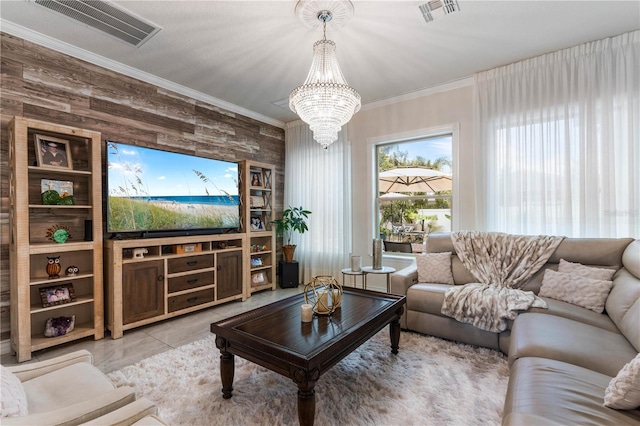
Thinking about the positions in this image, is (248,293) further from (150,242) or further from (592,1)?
(592,1)

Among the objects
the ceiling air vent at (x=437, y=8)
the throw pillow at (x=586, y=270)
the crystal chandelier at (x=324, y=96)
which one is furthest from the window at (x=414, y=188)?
the crystal chandelier at (x=324, y=96)

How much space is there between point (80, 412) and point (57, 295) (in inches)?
93.1

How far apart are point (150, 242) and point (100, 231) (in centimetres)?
45

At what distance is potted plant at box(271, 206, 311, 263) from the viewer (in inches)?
189

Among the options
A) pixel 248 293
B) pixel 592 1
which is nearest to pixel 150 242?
pixel 248 293

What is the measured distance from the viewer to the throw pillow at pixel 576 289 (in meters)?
2.25

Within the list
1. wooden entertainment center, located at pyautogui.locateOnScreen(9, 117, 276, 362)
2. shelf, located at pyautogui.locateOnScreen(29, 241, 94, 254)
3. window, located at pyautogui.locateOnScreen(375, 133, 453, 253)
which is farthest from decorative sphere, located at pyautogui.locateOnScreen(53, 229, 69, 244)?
window, located at pyautogui.locateOnScreen(375, 133, 453, 253)

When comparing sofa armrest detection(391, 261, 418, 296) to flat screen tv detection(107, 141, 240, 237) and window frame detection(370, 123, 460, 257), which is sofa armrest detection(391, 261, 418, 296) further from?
flat screen tv detection(107, 141, 240, 237)

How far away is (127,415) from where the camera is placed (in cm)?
99

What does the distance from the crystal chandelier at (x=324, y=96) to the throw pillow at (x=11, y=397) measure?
7.11 ft

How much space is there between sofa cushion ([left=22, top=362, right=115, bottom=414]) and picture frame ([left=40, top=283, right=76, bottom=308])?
66.6 inches

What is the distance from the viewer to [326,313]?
2.15 m

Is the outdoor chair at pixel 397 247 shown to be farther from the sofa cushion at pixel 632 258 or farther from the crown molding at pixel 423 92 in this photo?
the sofa cushion at pixel 632 258

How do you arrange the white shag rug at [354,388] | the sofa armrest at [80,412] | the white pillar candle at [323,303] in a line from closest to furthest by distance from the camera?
the sofa armrest at [80,412] → the white shag rug at [354,388] → the white pillar candle at [323,303]
